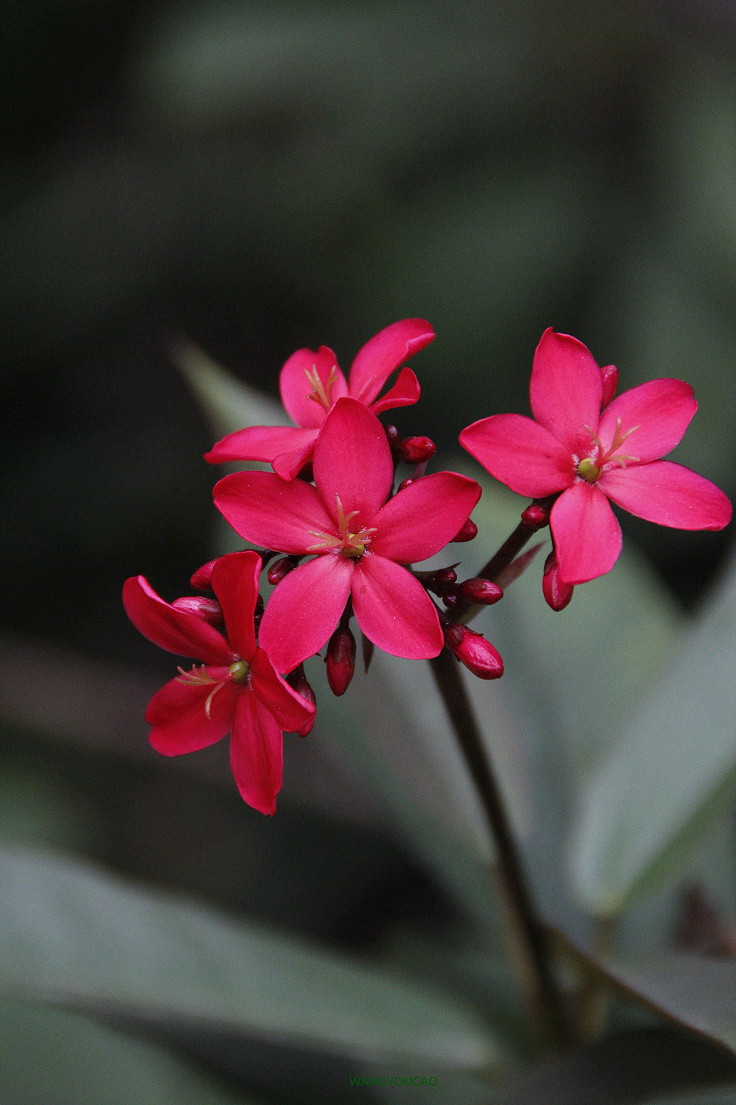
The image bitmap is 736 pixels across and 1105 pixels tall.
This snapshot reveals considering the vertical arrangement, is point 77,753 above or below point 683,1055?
below

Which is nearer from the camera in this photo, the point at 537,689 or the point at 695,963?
the point at 695,963

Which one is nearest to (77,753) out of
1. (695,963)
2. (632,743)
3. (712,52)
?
(632,743)

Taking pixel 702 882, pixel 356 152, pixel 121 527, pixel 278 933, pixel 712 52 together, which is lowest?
pixel 121 527

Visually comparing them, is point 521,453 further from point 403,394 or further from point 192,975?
point 192,975

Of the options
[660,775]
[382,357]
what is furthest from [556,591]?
[660,775]

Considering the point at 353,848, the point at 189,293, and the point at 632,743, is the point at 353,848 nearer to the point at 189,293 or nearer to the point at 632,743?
the point at 632,743

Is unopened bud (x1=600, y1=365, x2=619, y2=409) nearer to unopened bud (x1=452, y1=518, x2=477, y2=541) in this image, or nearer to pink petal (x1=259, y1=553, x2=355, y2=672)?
unopened bud (x1=452, y1=518, x2=477, y2=541)
